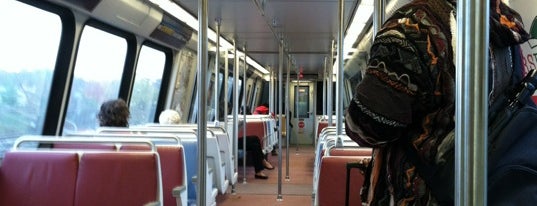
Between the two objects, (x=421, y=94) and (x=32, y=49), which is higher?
(x=32, y=49)

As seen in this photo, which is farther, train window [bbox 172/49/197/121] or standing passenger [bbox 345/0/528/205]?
train window [bbox 172/49/197/121]

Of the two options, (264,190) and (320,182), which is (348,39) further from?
(320,182)

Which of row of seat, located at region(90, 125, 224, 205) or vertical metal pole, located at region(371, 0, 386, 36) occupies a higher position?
vertical metal pole, located at region(371, 0, 386, 36)

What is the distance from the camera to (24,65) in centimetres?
396

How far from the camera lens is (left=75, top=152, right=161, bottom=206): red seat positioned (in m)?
2.67

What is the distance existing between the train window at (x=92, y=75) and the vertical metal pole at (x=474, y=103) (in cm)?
444

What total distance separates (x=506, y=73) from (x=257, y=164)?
7.00 m

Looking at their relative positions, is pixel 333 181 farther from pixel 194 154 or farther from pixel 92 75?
pixel 92 75

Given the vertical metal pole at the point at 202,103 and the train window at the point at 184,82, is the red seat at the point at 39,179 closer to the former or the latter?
the vertical metal pole at the point at 202,103

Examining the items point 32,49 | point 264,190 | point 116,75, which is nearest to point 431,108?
point 32,49

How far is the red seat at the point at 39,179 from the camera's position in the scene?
105 inches

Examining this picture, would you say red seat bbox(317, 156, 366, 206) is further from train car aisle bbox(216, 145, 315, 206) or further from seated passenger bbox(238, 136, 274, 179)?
seated passenger bbox(238, 136, 274, 179)

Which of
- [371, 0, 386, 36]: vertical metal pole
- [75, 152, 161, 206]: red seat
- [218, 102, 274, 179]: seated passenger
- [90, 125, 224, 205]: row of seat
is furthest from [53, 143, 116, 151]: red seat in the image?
[218, 102, 274, 179]: seated passenger

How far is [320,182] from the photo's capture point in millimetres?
2764
